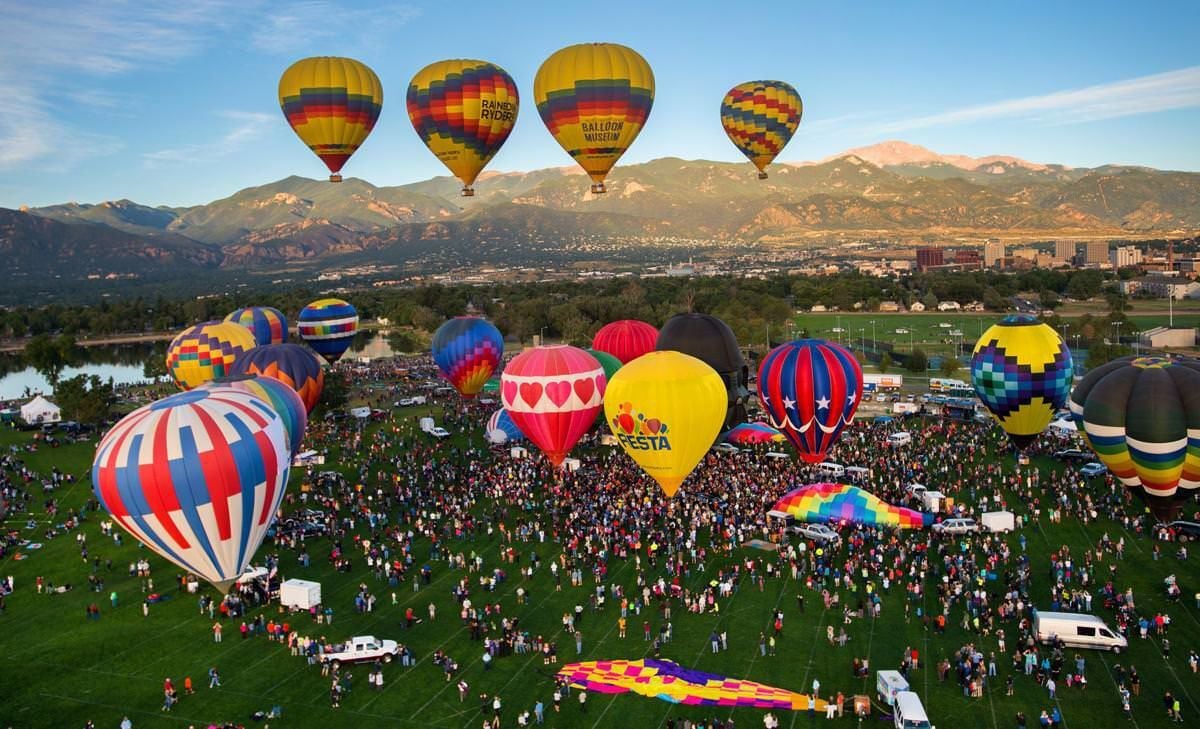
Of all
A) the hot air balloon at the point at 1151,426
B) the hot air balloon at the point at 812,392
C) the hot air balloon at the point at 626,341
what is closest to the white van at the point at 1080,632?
the hot air balloon at the point at 1151,426

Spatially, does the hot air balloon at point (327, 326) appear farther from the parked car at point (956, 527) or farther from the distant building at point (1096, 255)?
the distant building at point (1096, 255)

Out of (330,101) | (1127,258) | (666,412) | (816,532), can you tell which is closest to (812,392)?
(816,532)

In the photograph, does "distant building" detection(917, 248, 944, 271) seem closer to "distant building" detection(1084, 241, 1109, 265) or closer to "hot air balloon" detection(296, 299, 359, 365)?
"distant building" detection(1084, 241, 1109, 265)

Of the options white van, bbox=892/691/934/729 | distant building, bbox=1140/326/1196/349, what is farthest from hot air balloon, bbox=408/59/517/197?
distant building, bbox=1140/326/1196/349

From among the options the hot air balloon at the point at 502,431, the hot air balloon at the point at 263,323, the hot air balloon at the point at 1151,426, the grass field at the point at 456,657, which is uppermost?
the hot air balloon at the point at 263,323

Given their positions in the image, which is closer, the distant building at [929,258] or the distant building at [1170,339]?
the distant building at [1170,339]

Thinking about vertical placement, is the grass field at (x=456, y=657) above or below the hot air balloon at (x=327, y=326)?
below

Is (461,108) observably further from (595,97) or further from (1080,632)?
(1080,632)
